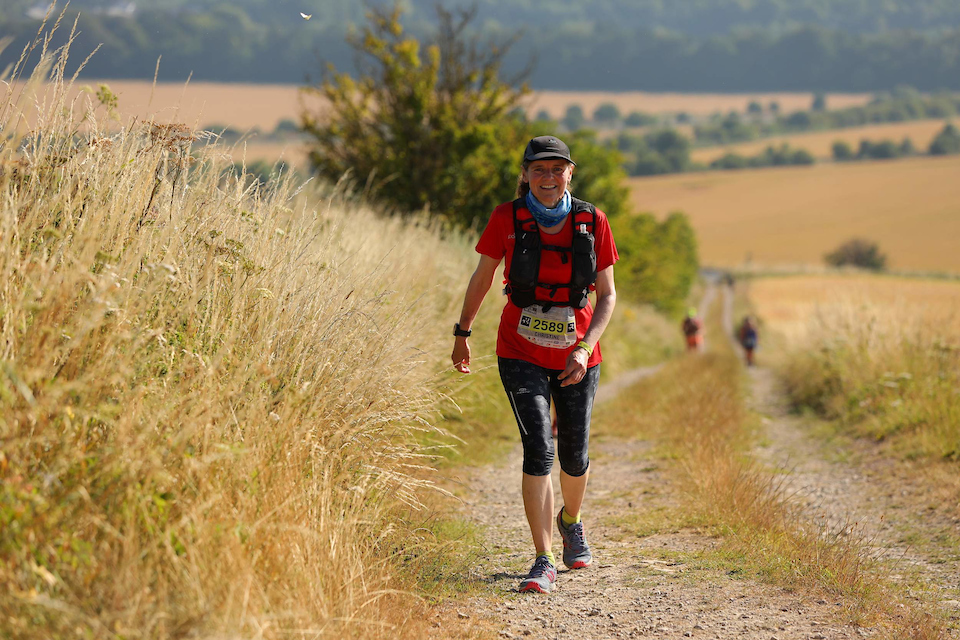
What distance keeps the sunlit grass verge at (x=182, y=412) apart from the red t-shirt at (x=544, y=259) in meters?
0.61

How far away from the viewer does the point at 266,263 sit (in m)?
4.35

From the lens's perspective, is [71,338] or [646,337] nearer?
[71,338]

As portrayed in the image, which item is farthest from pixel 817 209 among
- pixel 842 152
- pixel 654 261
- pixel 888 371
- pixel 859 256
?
pixel 888 371

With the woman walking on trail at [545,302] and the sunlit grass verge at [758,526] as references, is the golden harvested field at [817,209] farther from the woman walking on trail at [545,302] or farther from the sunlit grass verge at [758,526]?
the woman walking on trail at [545,302]

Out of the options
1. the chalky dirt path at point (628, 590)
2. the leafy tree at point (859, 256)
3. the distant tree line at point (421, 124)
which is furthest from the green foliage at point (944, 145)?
the chalky dirt path at point (628, 590)

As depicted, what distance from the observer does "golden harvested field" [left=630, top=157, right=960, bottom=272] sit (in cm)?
9294

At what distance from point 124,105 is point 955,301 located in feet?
37.2

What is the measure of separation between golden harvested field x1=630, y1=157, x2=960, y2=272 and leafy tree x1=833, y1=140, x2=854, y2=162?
9.30m

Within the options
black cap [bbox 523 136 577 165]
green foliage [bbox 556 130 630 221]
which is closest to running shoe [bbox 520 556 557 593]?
black cap [bbox 523 136 577 165]

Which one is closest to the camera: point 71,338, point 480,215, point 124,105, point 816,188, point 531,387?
point 71,338

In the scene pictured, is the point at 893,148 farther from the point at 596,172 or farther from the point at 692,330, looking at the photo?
the point at 692,330

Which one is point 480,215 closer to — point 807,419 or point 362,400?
point 807,419

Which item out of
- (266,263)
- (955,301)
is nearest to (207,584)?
(266,263)

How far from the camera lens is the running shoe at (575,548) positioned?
4.46 metres
